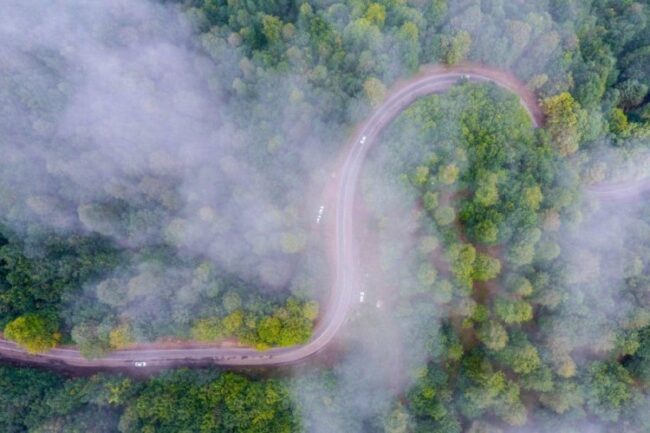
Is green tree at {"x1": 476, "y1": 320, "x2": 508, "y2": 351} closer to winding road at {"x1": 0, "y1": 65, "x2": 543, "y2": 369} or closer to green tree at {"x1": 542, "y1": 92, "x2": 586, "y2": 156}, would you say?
winding road at {"x1": 0, "y1": 65, "x2": 543, "y2": 369}

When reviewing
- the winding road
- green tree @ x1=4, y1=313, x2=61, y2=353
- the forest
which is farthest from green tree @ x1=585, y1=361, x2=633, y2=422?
green tree @ x1=4, y1=313, x2=61, y2=353

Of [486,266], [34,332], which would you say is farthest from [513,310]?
[34,332]

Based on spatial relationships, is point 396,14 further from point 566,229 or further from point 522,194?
point 566,229

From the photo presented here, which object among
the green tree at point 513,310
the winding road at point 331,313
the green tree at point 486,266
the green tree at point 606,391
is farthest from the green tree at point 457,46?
the green tree at point 606,391

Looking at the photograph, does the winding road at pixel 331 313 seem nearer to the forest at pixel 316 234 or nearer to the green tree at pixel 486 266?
the forest at pixel 316 234

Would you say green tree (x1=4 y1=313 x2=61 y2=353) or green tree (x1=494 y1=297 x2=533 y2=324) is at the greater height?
green tree (x1=494 y1=297 x2=533 y2=324)

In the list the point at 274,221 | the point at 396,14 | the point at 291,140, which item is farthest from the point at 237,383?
the point at 396,14
